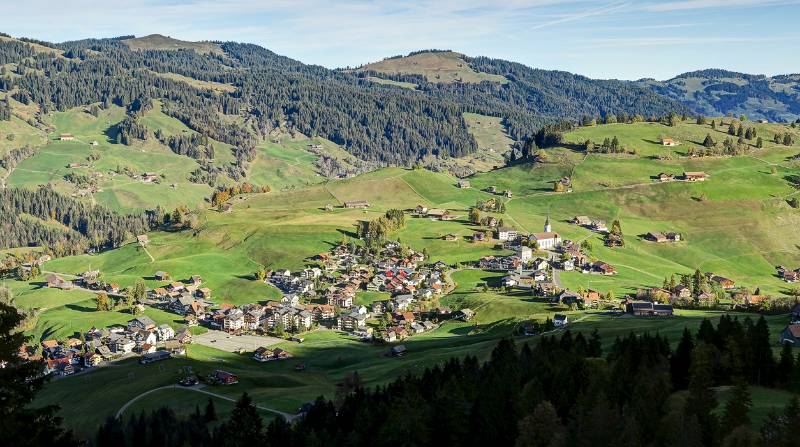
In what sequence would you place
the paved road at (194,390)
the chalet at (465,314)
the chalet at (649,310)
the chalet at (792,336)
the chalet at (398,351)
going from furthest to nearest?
the chalet at (465,314), the chalet at (398,351), the chalet at (649,310), the paved road at (194,390), the chalet at (792,336)

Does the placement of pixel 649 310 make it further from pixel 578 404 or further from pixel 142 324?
pixel 142 324

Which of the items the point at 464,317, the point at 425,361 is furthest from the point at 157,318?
the point at 425,361

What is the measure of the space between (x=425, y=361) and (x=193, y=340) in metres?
76.4

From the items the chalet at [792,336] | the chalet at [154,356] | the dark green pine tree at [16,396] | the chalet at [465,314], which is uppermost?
the dark green pine tree at [16,396]

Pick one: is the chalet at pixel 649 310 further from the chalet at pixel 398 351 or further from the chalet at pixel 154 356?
the chalet at pixel 154 356

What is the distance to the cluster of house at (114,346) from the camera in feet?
523

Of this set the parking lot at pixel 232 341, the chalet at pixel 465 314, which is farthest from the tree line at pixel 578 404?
the chalet at pixel 465 314

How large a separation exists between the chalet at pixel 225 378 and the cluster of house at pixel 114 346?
30.3m

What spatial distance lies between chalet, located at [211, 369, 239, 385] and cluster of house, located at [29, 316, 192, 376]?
30.3m

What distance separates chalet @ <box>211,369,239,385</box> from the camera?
130125 millimetres

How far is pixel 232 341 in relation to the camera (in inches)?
7013

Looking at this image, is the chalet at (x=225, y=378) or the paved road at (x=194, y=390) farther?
the chalet at (x=225, y=378)

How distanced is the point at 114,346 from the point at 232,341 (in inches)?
1119

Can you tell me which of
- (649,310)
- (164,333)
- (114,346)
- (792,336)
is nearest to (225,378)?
(114,346)
